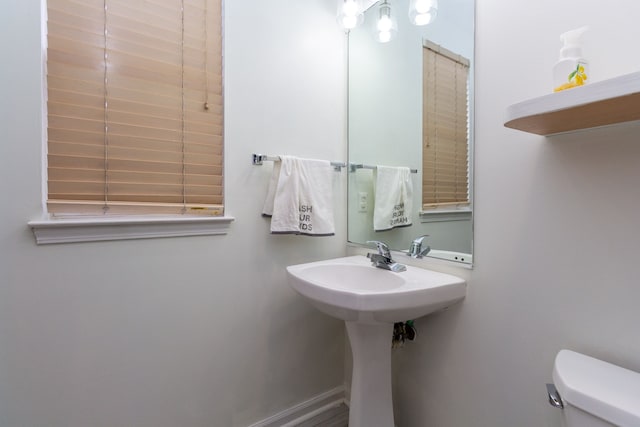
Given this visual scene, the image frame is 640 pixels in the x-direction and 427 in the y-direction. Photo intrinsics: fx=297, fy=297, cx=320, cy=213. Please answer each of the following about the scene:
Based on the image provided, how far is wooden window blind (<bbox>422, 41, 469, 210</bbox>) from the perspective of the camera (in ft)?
3.63

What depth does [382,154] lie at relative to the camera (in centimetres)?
150

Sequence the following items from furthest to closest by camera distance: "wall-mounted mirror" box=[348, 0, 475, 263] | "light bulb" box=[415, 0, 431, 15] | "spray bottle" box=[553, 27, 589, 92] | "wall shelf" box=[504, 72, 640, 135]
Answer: "light bulb" box=[415, 0, 431, 15], "wall-mounted mirror" box=[348, 0, 475, 263], "spray bottle" box=[553, 27, 589, 92], "wall shelf" box=[504, 72, 640, 135]

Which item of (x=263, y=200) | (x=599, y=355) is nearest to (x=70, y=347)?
(x=263, y=200)

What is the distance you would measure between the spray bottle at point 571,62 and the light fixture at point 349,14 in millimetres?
965

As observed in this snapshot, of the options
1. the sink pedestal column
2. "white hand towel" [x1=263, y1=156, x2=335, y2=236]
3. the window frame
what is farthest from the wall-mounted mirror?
the window frame

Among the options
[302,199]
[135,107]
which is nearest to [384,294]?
[302,199]

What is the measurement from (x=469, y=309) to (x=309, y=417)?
3.29 feet

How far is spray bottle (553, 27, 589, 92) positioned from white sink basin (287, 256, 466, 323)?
658mm

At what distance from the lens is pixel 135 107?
3.61 ft

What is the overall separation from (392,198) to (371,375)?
2.57ft

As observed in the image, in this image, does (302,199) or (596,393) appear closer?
(596,393)

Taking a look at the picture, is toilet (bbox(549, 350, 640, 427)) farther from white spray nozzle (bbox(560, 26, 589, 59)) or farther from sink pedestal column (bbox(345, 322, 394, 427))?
white spray nozzle (bbox(560, 26, 589, 59))

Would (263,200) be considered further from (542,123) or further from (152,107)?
(542,123)

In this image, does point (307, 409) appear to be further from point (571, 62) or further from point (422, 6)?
point (422, 6)
